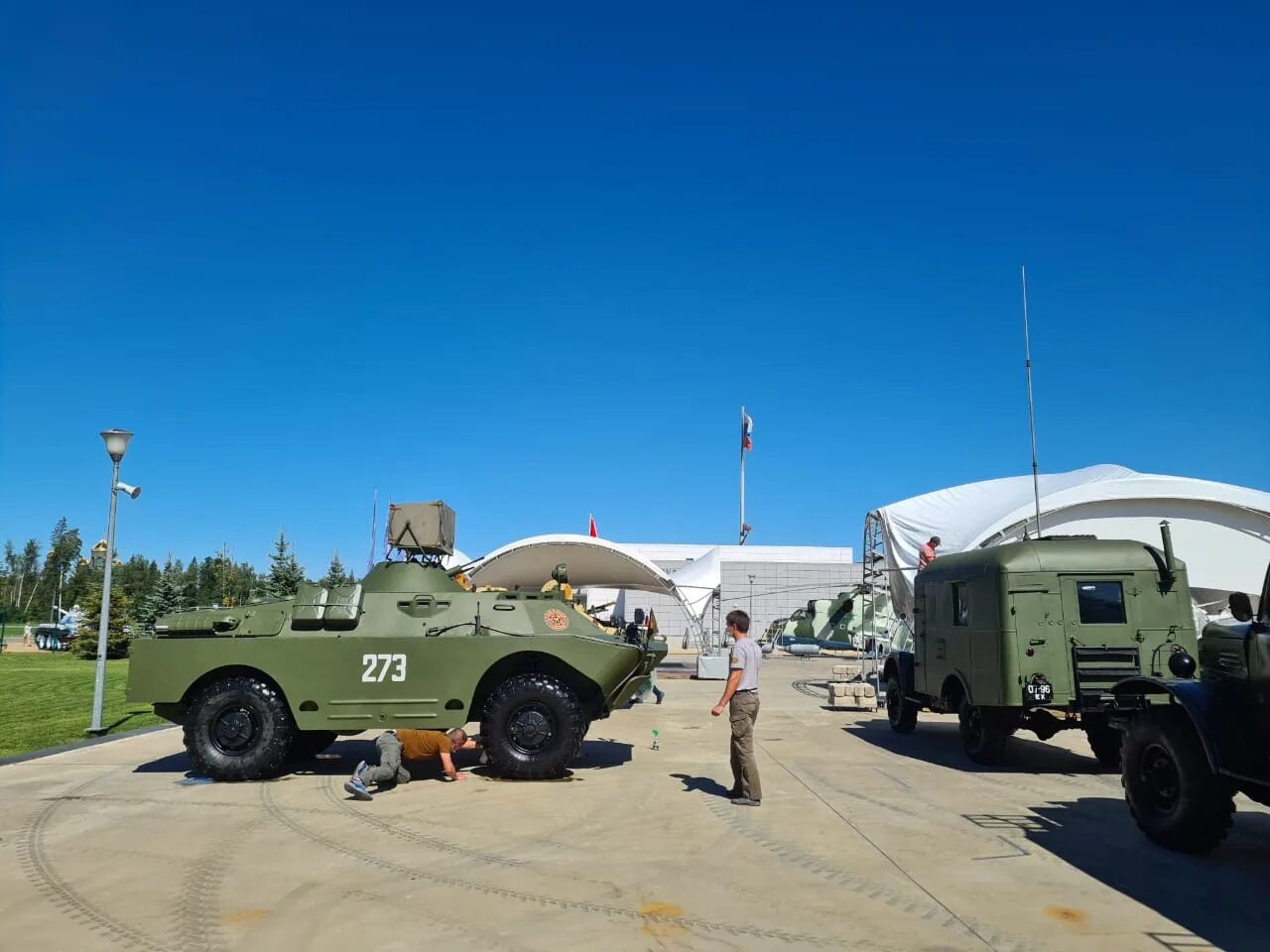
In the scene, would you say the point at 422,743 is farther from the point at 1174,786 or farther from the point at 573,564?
the point at 573,564

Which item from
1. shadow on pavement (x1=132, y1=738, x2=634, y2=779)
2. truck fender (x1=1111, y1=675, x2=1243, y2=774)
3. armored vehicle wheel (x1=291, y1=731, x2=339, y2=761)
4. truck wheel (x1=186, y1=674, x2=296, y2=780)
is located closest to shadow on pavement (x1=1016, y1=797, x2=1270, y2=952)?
truck fender (x1=1111, y1=675, x2=1243, y2=774)

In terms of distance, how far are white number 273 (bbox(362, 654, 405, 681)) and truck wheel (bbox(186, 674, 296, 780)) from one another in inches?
35.9

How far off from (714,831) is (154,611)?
3410 cm

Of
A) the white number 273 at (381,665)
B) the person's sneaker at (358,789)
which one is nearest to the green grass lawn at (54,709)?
the white number 273 at (381,665)

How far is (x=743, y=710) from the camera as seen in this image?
7672 mm

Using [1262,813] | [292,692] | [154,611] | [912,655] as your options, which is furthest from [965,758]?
[154,611]

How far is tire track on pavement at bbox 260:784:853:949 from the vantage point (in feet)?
14.6

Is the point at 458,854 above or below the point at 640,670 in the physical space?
below

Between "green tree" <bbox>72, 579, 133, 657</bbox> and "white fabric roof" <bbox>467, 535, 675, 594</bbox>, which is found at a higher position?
"white fabric roof" <bbox>467, 535, 675, 594</bbox>

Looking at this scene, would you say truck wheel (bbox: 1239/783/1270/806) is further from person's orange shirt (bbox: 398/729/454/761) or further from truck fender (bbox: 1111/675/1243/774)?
person's orange shirt (bbox: 398/729/454/761)

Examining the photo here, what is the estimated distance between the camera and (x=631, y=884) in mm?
5309

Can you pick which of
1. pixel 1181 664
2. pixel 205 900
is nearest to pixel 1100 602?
pixel 1181 664

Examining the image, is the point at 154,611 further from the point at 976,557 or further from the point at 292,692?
the point at 976,557

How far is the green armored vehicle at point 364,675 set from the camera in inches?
338
